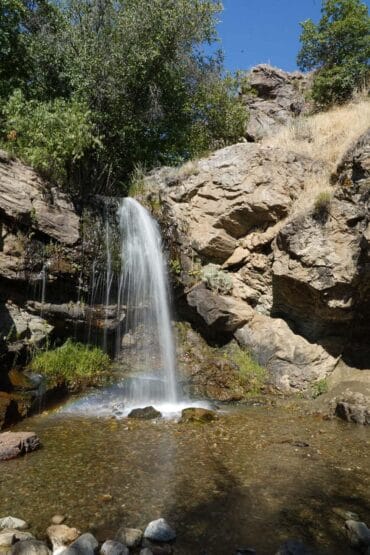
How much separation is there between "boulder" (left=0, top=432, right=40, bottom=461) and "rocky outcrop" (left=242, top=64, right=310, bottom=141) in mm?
14453

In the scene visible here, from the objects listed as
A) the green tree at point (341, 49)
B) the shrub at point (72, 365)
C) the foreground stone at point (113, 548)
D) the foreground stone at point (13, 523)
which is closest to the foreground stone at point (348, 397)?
the shrub at point (72, 365)

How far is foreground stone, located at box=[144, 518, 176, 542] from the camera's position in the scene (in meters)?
3.79

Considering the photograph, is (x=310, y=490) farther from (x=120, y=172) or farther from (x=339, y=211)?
(x=120, y=172)

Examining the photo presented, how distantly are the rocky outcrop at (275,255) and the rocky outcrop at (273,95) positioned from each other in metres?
6.76

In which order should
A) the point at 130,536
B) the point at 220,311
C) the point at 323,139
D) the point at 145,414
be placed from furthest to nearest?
the point at 323,139
the point at 220,311
the point at 145,414
the point at 130,536

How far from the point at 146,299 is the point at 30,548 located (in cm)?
738

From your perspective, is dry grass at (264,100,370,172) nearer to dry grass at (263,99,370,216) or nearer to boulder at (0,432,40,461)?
dry grass at (263,99,370,216)

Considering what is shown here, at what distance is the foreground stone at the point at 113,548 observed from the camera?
353 cm

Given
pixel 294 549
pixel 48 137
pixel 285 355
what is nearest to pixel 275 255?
pixel 285 355

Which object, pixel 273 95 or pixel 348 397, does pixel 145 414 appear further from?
pixel 273 95

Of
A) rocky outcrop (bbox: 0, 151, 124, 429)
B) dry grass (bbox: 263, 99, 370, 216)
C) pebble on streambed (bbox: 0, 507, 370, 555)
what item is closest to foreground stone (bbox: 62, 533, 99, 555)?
pebble on streambed (bbox: 0, 507, 370, 555)

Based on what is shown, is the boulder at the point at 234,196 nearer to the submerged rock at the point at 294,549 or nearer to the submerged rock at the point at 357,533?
the submerged rock at the point at 357,533

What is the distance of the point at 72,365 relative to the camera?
9.25 m

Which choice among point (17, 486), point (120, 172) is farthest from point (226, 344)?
point (120, 172)
